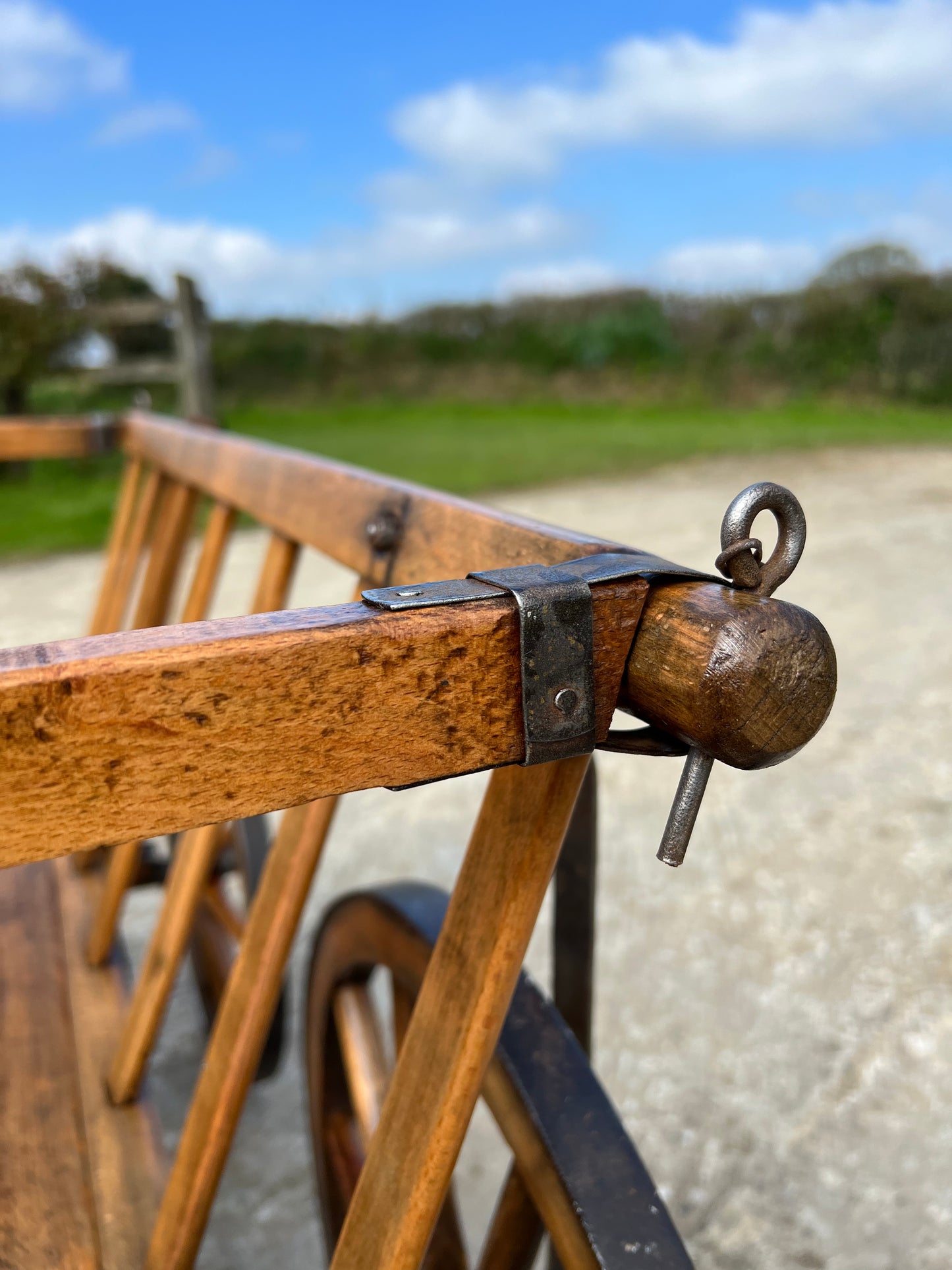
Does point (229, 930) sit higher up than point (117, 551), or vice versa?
point (117, 551)

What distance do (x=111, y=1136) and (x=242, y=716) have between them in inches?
40.6

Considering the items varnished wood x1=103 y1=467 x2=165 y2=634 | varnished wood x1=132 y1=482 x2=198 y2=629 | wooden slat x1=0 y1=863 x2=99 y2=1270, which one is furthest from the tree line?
wooden slat x1=0 y1=863 x2=99 y2=1270

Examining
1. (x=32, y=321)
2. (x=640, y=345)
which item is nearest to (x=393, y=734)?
(x=32, y=321)

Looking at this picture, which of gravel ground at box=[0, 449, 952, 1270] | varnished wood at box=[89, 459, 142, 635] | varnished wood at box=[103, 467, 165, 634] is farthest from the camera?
varnished wood at box=[89, 459, 142, 635]

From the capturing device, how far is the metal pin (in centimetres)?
61

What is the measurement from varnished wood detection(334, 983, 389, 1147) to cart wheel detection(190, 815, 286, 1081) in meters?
0.52

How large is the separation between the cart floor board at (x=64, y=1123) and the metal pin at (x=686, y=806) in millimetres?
878

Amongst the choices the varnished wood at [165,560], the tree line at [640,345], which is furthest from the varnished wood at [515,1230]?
the tree line at [640,345]

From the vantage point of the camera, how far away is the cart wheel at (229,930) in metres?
1.84

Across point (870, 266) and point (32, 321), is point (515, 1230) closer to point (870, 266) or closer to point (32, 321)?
point (32, 321)

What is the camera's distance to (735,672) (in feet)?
1.83

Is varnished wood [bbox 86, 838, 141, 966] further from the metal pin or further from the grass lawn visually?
the grass lawn

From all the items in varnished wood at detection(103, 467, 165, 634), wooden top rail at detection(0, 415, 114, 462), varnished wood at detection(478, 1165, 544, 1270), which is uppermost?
wooden top rail at detection(0, 415, 114, 462)

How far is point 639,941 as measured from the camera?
8.29ft
